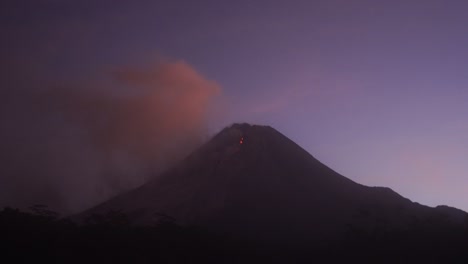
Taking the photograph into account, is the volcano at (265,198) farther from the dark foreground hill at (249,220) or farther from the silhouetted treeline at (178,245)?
the silhouetted treeline at (178,245)

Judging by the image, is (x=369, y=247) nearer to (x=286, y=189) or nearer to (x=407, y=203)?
(x=286, y=189)

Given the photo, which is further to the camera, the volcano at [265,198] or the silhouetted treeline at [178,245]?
the volcano at [265,198]

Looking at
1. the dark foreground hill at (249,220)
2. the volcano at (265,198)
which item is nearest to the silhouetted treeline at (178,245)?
the dark foreground hill at (249,220)

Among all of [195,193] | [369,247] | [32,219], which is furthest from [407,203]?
[32,219]

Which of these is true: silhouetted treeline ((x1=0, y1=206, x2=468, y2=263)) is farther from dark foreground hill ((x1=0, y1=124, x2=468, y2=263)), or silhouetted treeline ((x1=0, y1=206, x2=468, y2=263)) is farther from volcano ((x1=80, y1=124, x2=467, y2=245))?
volcano ((x1=80, y1=124, x2=467, y2=245))

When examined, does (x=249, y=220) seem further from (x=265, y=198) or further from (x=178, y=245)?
(x=178, y=245)

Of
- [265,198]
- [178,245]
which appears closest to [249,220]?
[265,198]

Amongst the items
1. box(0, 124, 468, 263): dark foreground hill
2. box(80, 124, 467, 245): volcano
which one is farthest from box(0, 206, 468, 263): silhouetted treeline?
box(80, 124, 467, 245): volcano
